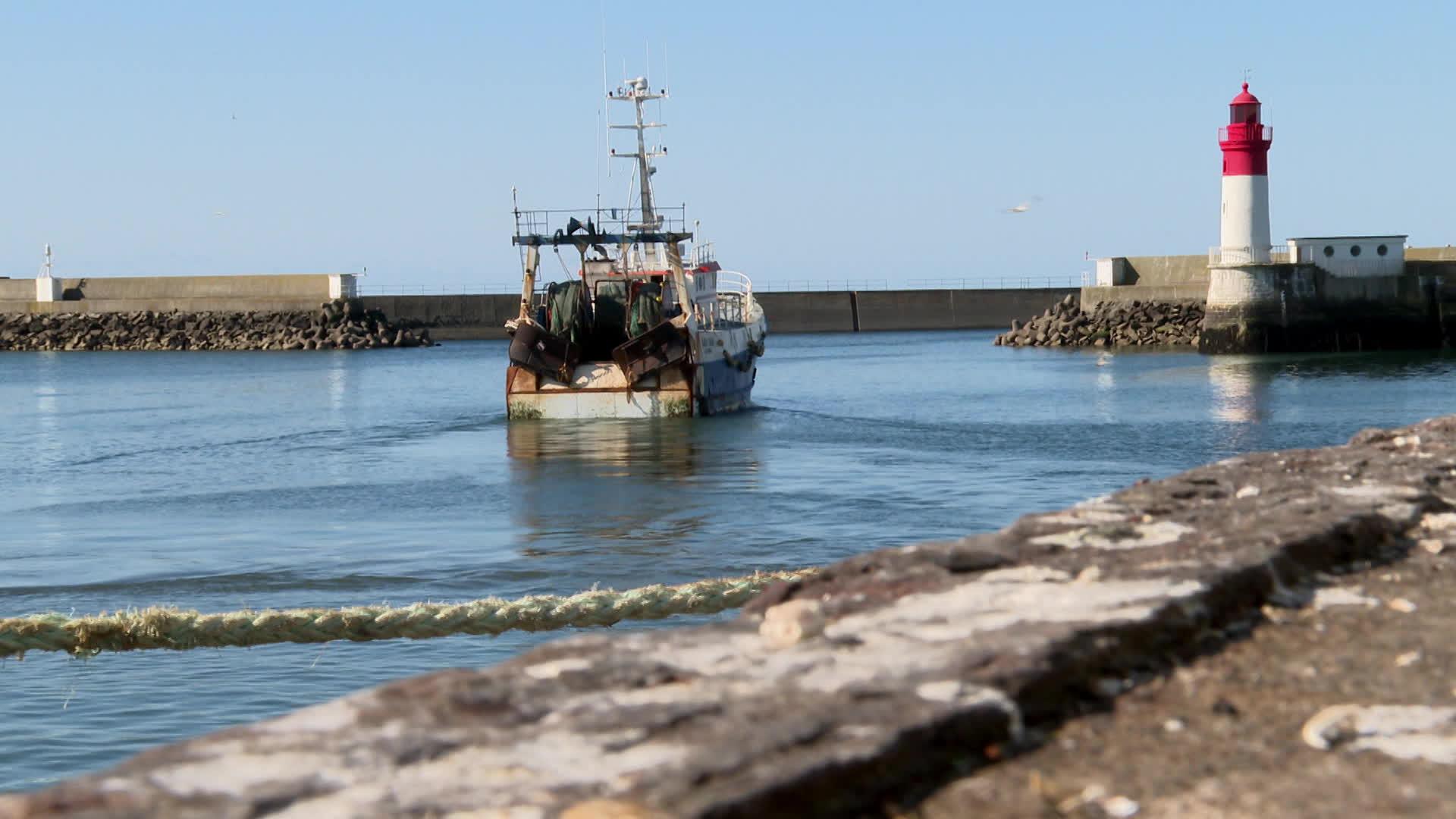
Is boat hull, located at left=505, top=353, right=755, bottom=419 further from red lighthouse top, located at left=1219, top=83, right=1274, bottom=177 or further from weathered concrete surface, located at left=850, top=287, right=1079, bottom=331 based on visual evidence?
weathered concrete surface, located at left=850, top=287, right=1079, bottom=331

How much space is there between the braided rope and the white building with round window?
43.1m

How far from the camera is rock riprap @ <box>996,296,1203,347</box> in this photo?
5547cm

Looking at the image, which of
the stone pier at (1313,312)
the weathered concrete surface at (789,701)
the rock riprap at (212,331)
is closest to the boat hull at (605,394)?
the weathered concrete surface at (789,701)

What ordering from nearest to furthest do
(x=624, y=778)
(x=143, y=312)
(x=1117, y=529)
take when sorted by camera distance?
(x=624, y=778) → (x=1117, y=529) → (x=143, y=312)

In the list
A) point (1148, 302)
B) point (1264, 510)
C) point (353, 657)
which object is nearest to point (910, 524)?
point (353, 657)

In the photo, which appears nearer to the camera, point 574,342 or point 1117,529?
point 1117,529

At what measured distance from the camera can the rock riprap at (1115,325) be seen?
2184 inches

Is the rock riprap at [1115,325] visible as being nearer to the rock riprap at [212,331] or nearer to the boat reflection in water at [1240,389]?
the boat reflection in water at [1240,389]

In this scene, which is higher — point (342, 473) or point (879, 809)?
point (879, 809)

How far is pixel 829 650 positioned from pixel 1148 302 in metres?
57.4

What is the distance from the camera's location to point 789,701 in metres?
2.08

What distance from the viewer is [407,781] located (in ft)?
6.15

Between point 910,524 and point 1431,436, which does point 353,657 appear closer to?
point 1431,436

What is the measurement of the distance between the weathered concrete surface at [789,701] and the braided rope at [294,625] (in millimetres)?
3144
